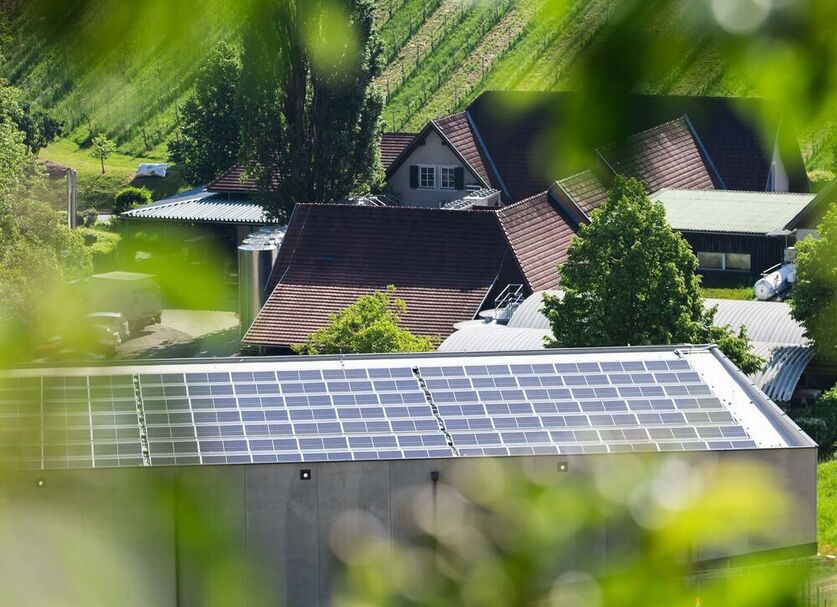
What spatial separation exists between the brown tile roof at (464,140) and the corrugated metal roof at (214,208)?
4839 mm

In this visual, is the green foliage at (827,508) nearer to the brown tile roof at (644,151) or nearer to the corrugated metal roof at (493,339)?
the corrugated metal roof at (493,339)

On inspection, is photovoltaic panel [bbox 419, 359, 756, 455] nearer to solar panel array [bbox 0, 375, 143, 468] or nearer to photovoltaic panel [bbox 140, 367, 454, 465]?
photovoltaic panel [bbox 140, 367, 454, 465]

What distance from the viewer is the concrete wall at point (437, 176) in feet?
119

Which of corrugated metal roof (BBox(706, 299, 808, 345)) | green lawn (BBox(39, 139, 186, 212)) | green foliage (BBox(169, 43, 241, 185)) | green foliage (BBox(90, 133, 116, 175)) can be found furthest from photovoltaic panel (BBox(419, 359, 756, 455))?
green foliage (BBox(169, 43, 241, 185))

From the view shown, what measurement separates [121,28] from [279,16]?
0.22m

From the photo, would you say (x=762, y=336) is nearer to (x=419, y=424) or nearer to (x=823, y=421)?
(x=823, y=421)

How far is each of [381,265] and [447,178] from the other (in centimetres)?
888

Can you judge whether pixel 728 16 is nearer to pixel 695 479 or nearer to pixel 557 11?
pixel 557 11

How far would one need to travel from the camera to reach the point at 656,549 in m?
1.88

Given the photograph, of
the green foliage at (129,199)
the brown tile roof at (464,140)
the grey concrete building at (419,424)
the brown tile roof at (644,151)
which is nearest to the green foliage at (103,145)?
the brown tile roof at (644,151)

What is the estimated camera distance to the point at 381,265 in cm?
2805

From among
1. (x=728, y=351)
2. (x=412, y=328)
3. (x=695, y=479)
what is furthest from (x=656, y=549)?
(x=412, y=328)

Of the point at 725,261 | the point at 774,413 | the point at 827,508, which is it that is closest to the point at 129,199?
the point at 725,261

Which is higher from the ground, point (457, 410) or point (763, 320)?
point (763, 320)
